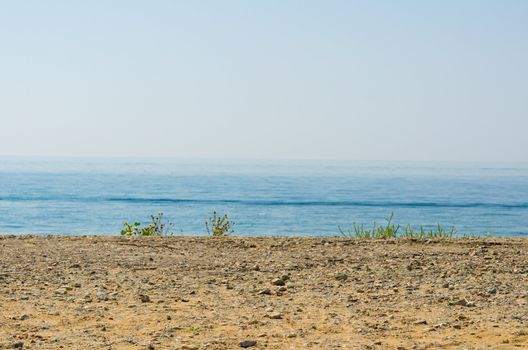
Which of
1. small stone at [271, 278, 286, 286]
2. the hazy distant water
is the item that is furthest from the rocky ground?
the hazy distant water

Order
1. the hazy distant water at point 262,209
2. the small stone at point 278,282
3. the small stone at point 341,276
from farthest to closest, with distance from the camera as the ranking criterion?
1. the hazy distant water at point 262,209
2. the small stone at point 341,276
3. the small stone at point 278,282

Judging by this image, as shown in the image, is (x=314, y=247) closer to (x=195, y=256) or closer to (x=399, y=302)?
(x=195, y=256)

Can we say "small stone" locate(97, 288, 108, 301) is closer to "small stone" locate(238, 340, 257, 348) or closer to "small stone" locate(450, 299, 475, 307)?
"small stone" locate(238, 340, 257, 348)

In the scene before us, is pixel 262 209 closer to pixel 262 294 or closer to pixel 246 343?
pixel 262 294

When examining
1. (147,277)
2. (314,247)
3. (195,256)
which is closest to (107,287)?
(147,277)

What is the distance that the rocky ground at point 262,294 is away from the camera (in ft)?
26.1

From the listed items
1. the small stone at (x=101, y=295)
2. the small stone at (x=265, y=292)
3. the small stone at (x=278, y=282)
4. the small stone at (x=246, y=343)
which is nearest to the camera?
A: the small stone at (x=246, y=343)

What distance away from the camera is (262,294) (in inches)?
398

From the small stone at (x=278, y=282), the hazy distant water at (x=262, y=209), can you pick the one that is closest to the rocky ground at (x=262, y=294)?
the small stone at (x=278, y=282)

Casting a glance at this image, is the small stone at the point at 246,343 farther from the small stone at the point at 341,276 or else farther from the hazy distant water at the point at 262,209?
the hazy distant water at the point at 262,209

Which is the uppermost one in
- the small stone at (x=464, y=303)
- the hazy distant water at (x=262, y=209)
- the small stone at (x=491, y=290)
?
the small stone at (x=491, y=290)

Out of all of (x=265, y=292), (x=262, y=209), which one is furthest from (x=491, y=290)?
(x=262, y=209)

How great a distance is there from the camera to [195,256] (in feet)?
43.5

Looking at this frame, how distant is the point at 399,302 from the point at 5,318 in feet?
14.3
